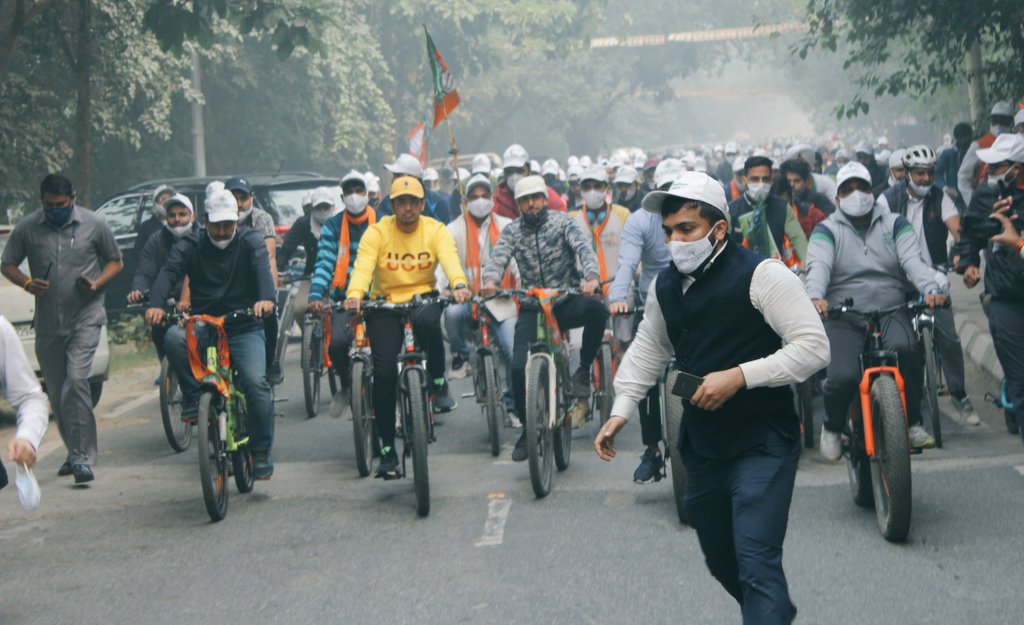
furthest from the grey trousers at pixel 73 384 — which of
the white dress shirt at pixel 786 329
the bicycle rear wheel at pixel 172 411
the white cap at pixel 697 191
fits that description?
the white dress shirt at pixel 786 329

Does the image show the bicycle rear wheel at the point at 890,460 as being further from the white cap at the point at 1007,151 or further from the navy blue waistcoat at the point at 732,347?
the navy blue waistcoat at the point at 732,347

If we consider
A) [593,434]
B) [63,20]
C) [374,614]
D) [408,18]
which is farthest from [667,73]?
[374,614]

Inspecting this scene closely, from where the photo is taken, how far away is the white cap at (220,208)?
348 inches

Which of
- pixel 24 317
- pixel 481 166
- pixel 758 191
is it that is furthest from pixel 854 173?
pixel 481 166

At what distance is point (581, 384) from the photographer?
9.52m

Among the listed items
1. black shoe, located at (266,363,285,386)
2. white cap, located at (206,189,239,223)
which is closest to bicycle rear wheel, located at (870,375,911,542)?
white cap, located at (206,189,239,223)

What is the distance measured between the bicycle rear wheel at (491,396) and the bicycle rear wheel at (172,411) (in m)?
2.21

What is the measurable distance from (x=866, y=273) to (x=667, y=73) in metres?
56.8

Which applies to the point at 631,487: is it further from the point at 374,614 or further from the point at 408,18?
the point at 408,18

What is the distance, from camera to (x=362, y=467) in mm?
9195

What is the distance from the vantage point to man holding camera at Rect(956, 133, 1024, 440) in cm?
725

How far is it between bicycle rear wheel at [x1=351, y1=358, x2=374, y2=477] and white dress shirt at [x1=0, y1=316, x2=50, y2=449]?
11.4 feet

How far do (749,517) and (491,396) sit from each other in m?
5.03

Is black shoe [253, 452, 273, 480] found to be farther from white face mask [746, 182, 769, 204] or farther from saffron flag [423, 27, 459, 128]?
saffron flag [423, 27, 459, 128]
